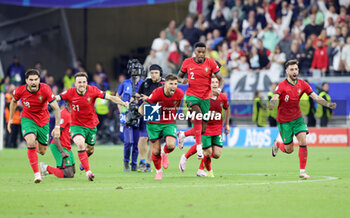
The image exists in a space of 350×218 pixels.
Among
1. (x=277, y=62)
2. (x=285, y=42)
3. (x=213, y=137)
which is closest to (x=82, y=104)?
(x=213, y=137)

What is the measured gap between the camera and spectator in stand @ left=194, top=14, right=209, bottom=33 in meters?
30.8

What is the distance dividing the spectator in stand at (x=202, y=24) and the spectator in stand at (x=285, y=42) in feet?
13.8

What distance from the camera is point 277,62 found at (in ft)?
88.4

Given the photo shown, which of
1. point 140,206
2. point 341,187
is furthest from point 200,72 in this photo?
point 140,206

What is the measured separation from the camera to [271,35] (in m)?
28.3

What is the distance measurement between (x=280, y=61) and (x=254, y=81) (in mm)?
1258

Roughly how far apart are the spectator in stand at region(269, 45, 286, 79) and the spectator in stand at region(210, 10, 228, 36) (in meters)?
3.86

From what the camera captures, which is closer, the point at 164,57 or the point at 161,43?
the point at 164,57

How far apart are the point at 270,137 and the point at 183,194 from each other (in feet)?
55.2

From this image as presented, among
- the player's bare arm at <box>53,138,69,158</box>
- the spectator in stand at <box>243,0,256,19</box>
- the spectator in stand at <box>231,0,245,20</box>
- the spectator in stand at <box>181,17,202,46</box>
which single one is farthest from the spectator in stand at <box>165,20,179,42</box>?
the player's bare arm at <box>53,138,69,158</box>

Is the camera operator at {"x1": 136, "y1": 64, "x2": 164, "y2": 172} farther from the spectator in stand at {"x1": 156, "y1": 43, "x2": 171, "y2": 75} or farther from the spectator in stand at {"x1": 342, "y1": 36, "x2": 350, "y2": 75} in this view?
the spectator in stand at {"x1": 156, "y1": 43, "x2": 171, "y2": 75}

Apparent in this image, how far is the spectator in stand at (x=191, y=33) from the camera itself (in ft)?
101

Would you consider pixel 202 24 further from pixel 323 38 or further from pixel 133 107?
pixel 133 107

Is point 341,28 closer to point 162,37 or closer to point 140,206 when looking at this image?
point 162,37
